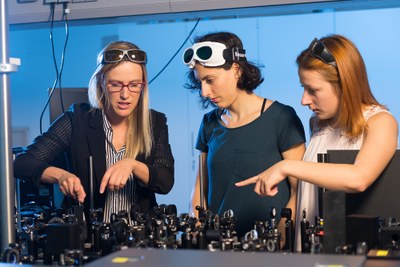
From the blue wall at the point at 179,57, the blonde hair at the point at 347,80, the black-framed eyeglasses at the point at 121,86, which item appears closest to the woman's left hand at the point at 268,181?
the blonde hair at the point at 347,80

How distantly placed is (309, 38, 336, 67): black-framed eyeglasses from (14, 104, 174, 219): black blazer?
0.68 metres

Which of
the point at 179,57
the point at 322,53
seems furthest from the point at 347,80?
the point at 179,57

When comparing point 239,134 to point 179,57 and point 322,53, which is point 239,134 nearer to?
point 322,53

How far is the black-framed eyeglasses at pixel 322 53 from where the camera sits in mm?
2193

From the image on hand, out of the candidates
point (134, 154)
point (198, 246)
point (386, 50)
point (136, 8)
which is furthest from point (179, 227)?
point (386, 50)

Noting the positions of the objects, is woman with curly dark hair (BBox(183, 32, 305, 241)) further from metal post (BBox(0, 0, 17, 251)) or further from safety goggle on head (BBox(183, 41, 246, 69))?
metal post (BBox(0, 0, 17, 251))

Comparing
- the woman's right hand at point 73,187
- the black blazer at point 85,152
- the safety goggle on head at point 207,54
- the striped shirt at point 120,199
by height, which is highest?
the safety goggle on head at point 207,54

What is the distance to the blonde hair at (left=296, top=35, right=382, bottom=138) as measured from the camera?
2.14 meters

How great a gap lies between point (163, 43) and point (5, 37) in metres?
4.28

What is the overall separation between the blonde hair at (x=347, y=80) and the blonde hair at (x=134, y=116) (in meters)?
0.63

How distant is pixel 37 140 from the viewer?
2600 mm


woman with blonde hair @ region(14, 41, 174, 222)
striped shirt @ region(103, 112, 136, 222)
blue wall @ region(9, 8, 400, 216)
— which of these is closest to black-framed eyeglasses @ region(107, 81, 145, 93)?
woman with blonde hair @ region(14, 41, 174, 222)

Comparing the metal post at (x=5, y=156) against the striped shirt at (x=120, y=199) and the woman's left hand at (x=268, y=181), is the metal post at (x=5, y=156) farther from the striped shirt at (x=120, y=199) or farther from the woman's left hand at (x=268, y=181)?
the striped shirt at (x=120, y=199)

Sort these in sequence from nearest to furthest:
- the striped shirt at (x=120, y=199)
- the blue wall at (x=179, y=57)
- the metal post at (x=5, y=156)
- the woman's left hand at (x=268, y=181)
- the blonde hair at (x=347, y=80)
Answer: the metal post at (x=5, y=156), the woman's left hand at (x=268, y=181), the blonde hair at (x=347, y=80), the striped shirt at (x=120, y=199), the blue wall at (x=179, y=57)
